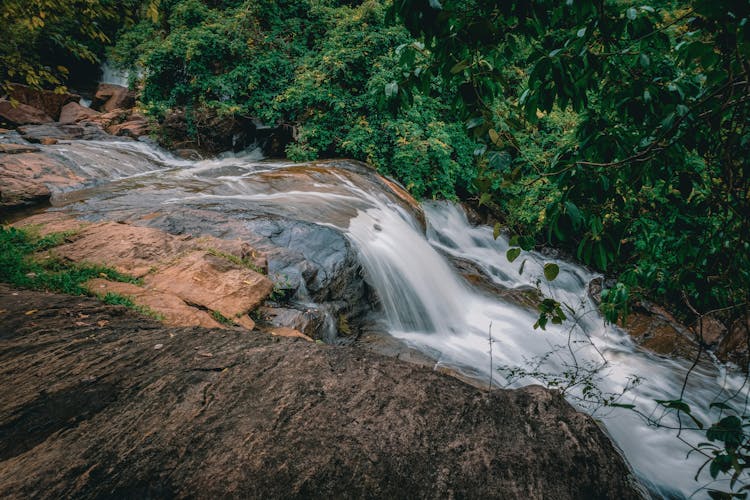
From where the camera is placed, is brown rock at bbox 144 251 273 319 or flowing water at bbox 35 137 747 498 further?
flowing water at bbox 35 137 747 498

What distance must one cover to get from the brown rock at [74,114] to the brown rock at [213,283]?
12962mm

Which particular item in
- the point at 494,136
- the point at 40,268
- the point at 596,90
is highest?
the point at 596,90

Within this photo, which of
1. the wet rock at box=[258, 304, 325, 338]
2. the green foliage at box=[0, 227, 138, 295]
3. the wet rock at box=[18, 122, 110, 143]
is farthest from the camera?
the wet rock at box=[18, 122, 110, 143]

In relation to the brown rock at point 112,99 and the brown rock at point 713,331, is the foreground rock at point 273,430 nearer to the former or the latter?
the brown rock at point 713,331

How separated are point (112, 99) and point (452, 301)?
1708 cm

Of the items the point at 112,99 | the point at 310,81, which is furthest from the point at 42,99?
the point at 310,81

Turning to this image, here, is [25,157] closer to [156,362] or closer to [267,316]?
[267,316]

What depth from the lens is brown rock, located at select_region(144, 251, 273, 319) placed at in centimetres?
383

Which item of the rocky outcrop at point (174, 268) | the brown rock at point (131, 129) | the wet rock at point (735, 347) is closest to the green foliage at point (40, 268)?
the rocky outcrop at point (174, 268)

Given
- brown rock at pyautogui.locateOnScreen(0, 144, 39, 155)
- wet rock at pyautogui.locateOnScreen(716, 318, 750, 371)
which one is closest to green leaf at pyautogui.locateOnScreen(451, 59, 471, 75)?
wet rock at pyautogui.locateOnScreen(716, 318, 750, 371)

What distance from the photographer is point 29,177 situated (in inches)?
270

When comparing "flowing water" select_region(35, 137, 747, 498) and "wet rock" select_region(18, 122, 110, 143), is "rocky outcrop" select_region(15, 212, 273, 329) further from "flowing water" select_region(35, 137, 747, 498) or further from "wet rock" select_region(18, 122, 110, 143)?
"wet rock" select_region(18, 122, 110, 143)

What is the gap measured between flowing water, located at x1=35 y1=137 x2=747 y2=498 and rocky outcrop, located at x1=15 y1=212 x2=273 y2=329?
1.23 meters

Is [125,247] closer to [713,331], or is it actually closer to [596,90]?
[596,90]
